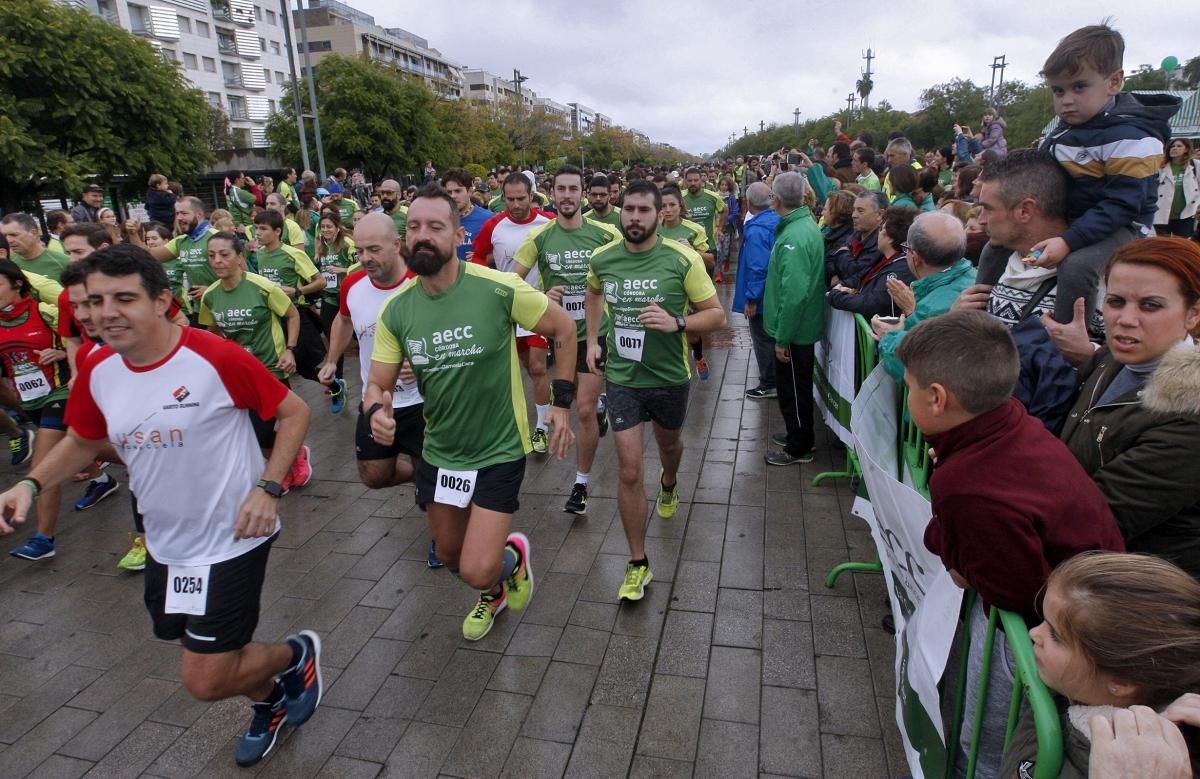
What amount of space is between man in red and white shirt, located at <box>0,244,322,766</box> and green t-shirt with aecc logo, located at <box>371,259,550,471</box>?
0.71 m

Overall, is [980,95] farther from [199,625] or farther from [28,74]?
[199,625]

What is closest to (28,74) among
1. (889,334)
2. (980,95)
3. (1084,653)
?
(889,334)

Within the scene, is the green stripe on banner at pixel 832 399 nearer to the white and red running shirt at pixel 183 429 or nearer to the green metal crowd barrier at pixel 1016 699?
the green metal crowd barrier at pixel 1016 699

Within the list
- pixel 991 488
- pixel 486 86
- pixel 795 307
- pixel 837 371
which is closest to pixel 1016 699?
pixel 991 488

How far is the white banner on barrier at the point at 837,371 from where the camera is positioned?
15.8 feet

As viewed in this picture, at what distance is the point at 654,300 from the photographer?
4.16 m

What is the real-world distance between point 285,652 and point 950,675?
8.67ft

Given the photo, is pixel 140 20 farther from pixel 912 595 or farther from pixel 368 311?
pixel 912 595

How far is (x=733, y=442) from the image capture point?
6.20m

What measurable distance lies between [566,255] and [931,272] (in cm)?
293

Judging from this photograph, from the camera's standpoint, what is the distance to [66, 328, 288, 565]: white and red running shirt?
263 cm

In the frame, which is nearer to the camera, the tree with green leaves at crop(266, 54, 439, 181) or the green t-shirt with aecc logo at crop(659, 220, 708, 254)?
the green t-shirt with aecc logo at crop(659, 220, 708, 254)

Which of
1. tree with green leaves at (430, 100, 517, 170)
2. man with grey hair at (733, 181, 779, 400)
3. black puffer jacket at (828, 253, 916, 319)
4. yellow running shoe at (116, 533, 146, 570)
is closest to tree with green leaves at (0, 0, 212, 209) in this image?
tree with green leaves at (430, 100, 517, 170)

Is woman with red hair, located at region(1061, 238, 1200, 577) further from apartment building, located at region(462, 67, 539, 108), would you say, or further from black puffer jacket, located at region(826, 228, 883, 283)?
apartment building, located at region(462, 67, 539, 108)
